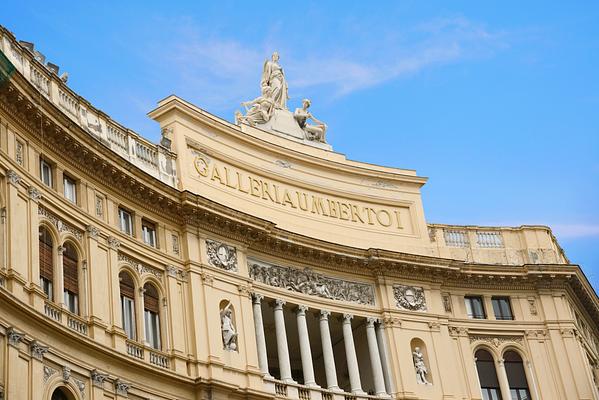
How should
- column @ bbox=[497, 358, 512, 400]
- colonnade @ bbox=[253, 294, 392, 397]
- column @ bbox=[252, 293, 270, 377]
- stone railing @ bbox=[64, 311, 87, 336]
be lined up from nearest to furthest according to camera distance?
stone railing @ bbox=[64, 311, 87, 336], column @ bbox=[252, 293, 270, 377], colonnade @ bbox=[253, 294, 392, 397], column @ bbox=[497, 358, 512, 400]

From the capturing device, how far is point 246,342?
36.9m

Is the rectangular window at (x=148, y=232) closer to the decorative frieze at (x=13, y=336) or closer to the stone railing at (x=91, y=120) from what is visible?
the stone railing at (x=91, y=120)

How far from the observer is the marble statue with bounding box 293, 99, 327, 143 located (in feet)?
149

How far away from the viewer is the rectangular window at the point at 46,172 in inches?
1247

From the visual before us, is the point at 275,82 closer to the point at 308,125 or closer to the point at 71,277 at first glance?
the point at 308,125

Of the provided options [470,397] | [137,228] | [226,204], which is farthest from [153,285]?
[470,397]

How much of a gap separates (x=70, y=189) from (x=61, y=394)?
6.28 meters

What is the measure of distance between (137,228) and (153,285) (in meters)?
1.81

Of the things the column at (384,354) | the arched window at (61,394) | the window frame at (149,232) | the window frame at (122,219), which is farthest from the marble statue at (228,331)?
the arched window at (61,394)

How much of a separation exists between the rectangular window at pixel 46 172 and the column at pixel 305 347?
11.3 m

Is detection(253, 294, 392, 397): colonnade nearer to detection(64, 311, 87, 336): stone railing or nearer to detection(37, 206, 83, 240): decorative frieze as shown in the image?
detection(64, 311, 87, 336): stone railing

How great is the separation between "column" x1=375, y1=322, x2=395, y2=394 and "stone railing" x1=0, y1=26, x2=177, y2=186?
9556 mm

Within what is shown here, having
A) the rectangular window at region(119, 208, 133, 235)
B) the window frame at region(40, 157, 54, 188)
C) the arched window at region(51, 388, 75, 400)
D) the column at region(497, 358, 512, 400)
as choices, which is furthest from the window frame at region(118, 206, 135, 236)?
the column at region(497, 358, 512, 400)

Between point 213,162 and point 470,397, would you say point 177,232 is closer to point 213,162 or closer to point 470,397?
point 213,162
